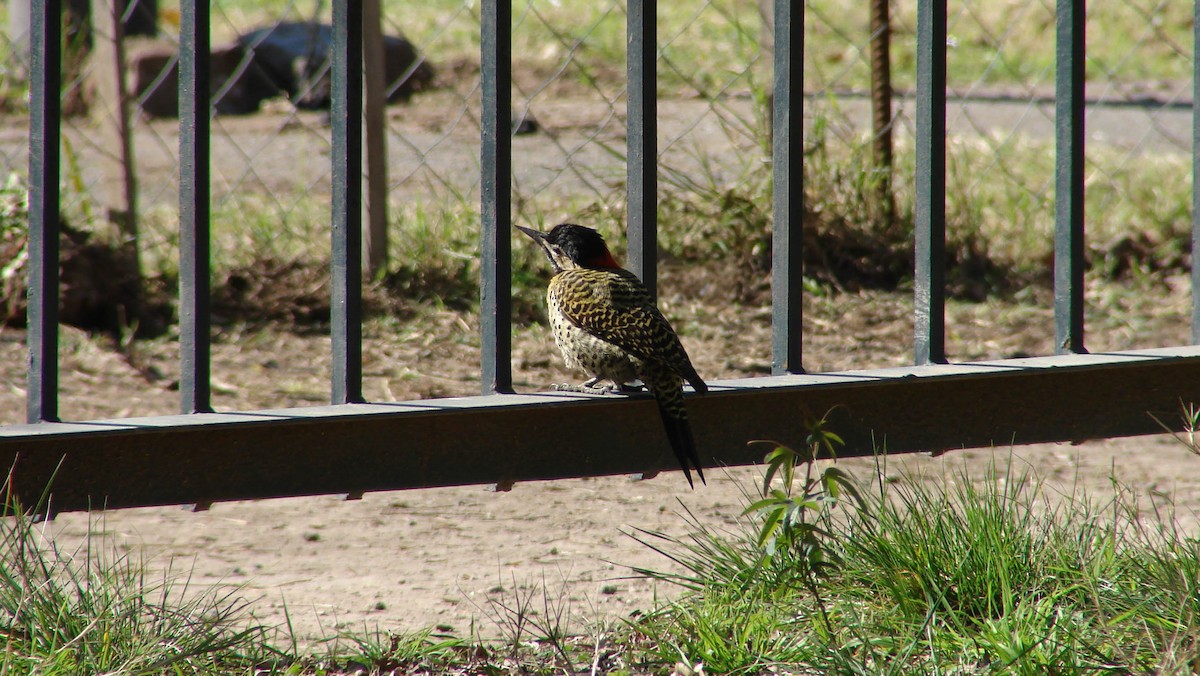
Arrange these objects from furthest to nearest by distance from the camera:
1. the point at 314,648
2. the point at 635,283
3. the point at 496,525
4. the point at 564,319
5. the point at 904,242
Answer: the point at 904,242
the point at 496,525
the point at 564,319
the point at 635,283
the point at 314,648

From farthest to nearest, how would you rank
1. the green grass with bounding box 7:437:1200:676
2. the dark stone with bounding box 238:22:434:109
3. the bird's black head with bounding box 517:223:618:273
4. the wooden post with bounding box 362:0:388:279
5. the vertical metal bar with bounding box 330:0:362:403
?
the dark stone with bounding box 238:22:434:109, the wooden post with bounding box 362:0:388:279, the bird's black head with bounding box 517:223:618:273, the vertical metal bar with bounding box 330:0:362:403, the green grass with bounding box 7:437:1200:676

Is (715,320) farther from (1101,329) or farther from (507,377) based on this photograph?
(507,377)

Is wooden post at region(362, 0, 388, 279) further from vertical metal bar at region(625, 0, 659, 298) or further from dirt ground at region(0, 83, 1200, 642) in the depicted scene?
vertical metal bar at region(625, 0, 659, 298)

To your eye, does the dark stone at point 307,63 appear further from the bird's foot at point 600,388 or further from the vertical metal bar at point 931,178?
the vertical metal bar at point 931,178

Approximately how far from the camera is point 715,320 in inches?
232

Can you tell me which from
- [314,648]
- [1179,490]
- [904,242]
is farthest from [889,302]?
[314,648]

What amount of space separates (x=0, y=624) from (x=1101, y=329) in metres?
4.68

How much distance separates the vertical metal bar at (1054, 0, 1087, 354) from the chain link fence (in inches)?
74.8

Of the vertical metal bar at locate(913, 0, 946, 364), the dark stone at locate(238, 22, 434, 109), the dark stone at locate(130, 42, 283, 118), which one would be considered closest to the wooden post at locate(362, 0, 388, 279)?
the vertical metal bar at locate(913, 0, 946, 364)

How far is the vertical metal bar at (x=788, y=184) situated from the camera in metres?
3.19

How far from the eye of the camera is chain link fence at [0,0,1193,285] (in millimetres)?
6164

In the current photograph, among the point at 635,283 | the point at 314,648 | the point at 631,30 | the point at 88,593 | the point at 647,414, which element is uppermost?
the point at 631,30

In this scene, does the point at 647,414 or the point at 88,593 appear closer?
the point at 88,593

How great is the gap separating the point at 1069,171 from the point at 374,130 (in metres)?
3.16
